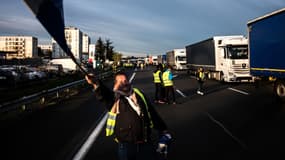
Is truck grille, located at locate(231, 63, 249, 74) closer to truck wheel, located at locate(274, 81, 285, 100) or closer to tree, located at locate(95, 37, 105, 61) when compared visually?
truck wheel, located at locate(274, 81, 285, 100)

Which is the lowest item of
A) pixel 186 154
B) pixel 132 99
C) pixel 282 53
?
pixel 186 154

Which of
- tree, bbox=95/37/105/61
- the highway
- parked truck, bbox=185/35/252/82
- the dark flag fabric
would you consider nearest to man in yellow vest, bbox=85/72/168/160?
the dark flag fabric

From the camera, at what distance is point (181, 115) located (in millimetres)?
10031

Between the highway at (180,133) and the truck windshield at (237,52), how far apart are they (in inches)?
429

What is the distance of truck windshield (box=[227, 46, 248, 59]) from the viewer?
2209 cm

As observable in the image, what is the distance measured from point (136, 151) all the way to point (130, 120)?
1.36 ft

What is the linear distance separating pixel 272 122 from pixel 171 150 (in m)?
4.25

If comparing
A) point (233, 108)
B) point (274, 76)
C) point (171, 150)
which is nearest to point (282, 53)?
point (274, 76)

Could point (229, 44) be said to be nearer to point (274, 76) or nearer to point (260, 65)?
point (260, 65)

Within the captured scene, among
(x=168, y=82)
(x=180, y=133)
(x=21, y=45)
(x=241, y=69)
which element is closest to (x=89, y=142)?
(x=180, y=133)

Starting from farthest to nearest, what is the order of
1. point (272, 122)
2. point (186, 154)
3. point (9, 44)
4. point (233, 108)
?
point (9, 44)
point (233, 108)
point (272, 122)
point (186, 154)

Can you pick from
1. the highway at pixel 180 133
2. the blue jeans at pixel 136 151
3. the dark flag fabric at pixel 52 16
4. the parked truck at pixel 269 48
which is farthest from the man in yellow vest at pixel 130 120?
the parked truck at pixel 269 48

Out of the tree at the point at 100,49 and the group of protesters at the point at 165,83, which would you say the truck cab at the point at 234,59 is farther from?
the tree at the point at 100,49

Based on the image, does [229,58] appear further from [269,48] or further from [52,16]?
[52,16]
